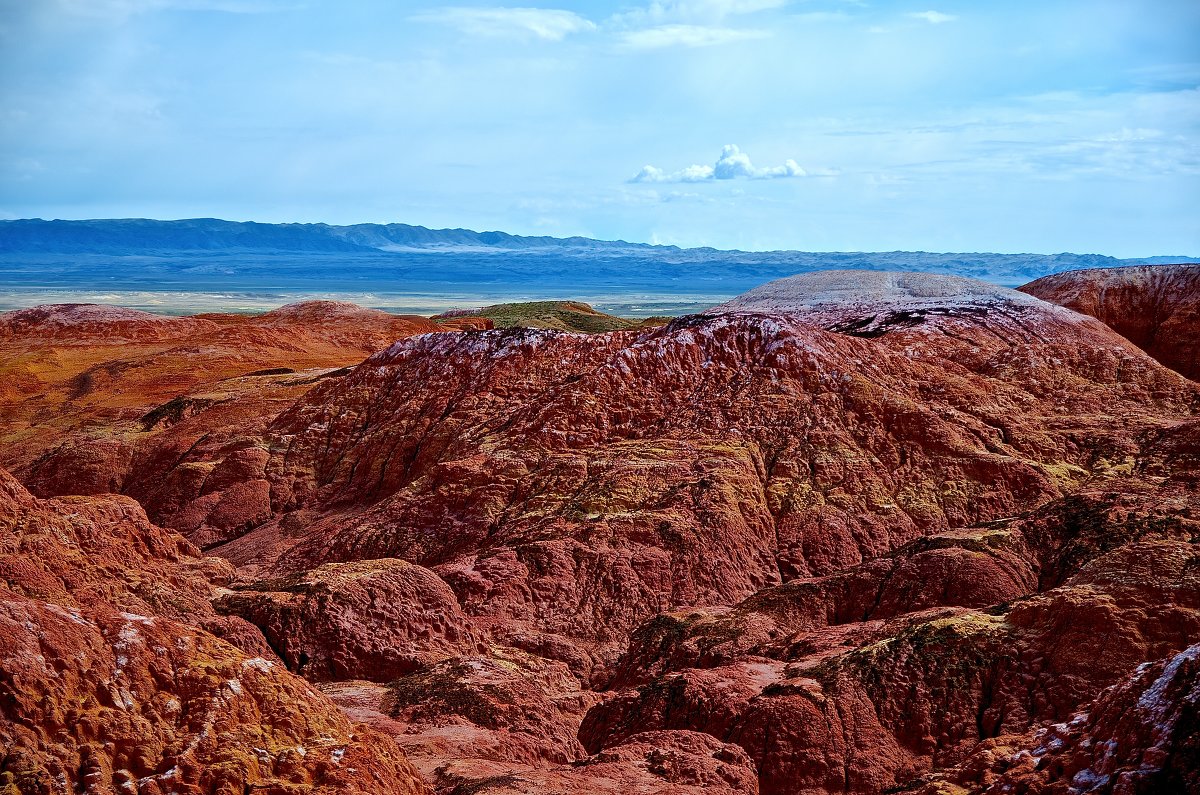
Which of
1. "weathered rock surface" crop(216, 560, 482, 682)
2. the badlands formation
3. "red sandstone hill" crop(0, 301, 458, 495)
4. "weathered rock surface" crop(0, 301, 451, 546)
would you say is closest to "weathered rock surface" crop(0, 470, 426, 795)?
the badlands formation

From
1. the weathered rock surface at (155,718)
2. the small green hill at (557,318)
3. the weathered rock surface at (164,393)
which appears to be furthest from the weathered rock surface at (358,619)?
the small green hill at (557,318)

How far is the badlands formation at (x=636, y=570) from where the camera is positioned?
677 inches

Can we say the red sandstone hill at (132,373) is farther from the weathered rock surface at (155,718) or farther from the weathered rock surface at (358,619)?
the weathered rock surface at (155,718)

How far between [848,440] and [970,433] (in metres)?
4.54

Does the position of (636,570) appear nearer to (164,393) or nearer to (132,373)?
(164,393)

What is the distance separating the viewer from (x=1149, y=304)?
7438 cm

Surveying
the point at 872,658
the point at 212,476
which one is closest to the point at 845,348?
the point at 872,658

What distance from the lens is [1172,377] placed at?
50250 mm

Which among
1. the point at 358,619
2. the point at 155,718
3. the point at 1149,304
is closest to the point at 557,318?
the point at 1149,304

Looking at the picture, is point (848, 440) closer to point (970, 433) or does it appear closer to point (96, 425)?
point (970, 433)

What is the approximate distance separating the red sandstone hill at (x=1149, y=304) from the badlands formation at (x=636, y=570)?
1770cm

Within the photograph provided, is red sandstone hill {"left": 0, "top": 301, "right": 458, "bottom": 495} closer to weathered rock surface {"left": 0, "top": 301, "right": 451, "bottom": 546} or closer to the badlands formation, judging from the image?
weathered rock surface {"left": 0, "top": 301, "right": 451, "bottom": 546}

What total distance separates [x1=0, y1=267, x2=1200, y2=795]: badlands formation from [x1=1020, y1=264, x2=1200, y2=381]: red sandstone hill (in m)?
17.7

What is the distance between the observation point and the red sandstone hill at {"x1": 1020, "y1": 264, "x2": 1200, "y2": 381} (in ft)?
229
